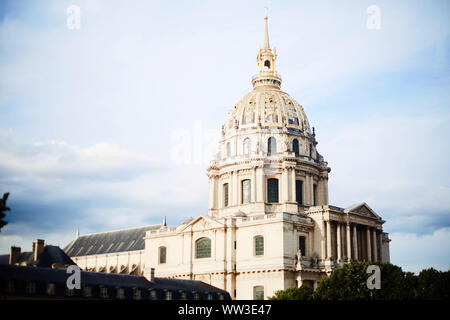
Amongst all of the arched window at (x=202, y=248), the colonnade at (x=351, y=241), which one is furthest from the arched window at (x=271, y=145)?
the arched window at (x=202, y=248)

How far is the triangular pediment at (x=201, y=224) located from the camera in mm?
92856

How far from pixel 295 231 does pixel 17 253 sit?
1392 inches

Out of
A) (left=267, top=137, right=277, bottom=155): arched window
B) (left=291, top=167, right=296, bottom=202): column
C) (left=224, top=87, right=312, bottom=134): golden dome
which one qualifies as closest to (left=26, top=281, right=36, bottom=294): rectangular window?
(left=291, top=167, right=296, bottom=202): column

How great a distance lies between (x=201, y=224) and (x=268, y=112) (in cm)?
2109

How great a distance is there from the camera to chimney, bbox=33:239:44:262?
82.6m

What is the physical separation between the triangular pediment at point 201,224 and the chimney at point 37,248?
2109cm

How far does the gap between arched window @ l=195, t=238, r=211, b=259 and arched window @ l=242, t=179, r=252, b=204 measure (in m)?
9.16

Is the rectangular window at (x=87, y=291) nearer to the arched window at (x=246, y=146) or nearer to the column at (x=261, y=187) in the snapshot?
the column at (x=261, y=187)

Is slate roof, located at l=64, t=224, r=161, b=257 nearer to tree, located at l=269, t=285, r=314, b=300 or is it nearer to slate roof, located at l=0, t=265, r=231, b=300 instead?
slate roof, located at l=0, t=265, r=231, b=300

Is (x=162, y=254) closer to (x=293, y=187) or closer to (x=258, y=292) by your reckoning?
(x=258, y=292)

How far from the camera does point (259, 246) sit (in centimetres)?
8875
